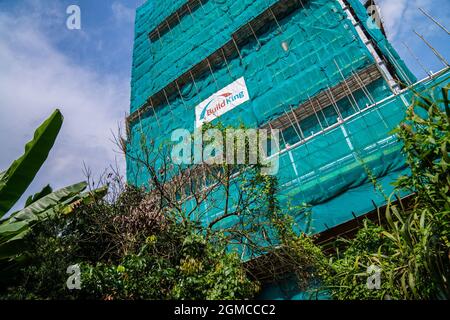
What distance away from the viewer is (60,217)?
425 cm

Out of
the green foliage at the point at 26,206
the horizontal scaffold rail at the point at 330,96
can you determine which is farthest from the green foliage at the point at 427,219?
the horizontal scaffold rail at the point at 330,96

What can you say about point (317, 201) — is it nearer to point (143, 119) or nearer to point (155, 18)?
point (143, 119)

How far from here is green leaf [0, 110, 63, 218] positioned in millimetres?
4340

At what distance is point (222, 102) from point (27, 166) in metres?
6.03

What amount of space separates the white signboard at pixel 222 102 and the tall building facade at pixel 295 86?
0.12ft

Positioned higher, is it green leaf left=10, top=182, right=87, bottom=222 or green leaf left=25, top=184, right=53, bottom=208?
green leaf left=25, top=184, right=53, bottom=208

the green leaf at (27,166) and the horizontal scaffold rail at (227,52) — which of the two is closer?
the green leaf at (27,166)

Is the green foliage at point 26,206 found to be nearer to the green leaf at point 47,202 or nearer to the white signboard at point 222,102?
the green leaf at point 47,202

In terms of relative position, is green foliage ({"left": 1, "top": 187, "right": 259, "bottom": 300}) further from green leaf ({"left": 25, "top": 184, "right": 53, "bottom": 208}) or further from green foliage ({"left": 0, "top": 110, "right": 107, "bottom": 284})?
green leaf ({"left": 25, "top": 184, "right": 53, "bottom": 208})

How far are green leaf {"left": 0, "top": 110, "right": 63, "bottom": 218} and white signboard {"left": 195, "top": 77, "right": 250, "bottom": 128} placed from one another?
16.1 feet

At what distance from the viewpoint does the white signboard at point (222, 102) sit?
9039 millimetres

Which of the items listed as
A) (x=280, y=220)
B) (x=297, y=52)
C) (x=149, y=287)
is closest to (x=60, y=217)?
(x=149, y=287)

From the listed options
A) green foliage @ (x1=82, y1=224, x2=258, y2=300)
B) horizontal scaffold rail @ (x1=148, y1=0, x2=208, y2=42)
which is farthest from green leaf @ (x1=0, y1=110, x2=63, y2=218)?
horizontal scaffold rail @ (x1=148, y1=0, x2=208, y2=42)

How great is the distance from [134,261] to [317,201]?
11.9ft
